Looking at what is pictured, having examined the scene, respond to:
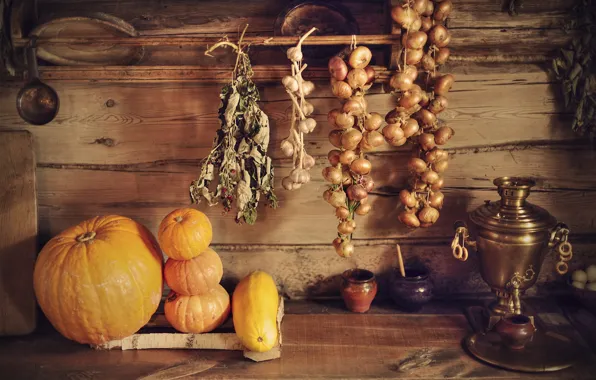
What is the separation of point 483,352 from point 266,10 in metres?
1.44

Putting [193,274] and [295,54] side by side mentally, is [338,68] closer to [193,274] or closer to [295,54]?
[295,54]

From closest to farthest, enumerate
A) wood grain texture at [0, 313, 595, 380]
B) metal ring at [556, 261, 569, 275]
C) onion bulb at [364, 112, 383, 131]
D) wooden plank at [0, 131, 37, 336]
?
wood grain texture at [0, 313, 595, 380] → onion bulb at [364, 112, 383, 131] → metal ring at [556, 261, 569, 275] → wooden plank at [0, 131, 37, 336]

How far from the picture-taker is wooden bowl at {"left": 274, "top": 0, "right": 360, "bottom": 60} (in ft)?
6.26

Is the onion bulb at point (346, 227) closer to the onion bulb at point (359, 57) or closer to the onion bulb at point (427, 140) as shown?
the onion bulb at point (427, 140)

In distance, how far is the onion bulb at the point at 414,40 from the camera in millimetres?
1763

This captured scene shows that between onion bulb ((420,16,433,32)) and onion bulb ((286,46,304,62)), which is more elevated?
onion bulb ((420,16,433,32))

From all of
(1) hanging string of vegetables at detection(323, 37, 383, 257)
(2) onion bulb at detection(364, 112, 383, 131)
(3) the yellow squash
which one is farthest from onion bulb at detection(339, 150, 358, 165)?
(3) the yellow squash

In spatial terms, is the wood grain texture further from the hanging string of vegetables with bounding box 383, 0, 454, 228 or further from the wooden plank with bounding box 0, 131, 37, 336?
the hanging string of vegetables with bounding box 383, 0, 454, 228

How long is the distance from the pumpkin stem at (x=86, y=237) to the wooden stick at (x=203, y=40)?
65 centimetres

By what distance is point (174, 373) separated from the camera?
173 cm

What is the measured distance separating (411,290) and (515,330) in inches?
15.8

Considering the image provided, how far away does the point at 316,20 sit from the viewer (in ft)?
6.33

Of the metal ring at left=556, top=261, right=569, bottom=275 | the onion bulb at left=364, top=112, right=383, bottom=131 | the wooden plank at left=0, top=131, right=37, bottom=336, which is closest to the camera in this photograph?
the onion bulb at left=364, top=112, right=383, bottom=131

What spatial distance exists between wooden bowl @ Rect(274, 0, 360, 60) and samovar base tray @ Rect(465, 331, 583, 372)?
1157 mm
